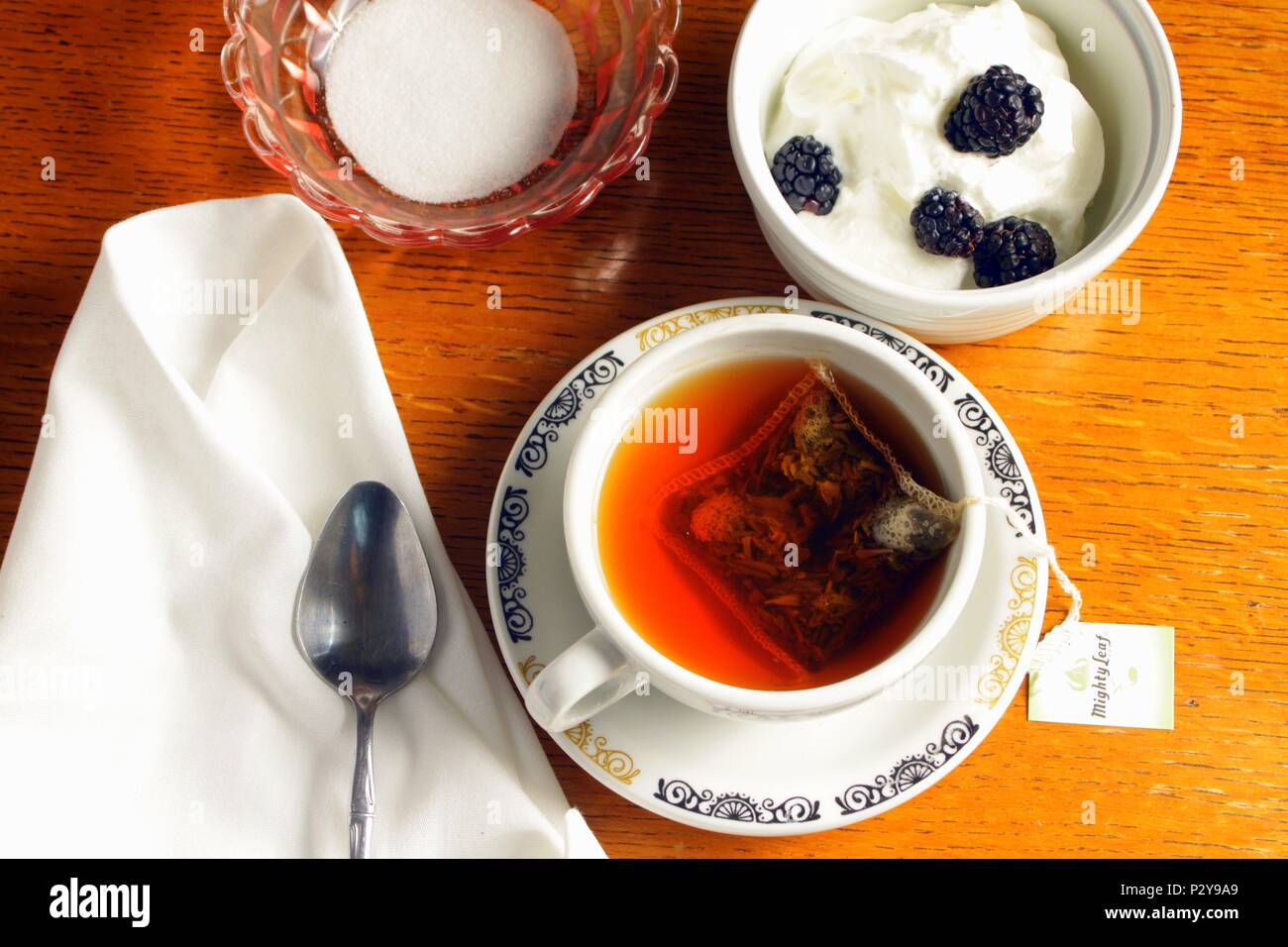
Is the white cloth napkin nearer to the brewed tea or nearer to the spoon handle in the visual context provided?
the spoon handle

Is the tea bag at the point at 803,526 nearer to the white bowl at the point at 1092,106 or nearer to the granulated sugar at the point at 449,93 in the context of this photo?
the white bowl at the point at 1092,106

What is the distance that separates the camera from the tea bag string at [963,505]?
107cm

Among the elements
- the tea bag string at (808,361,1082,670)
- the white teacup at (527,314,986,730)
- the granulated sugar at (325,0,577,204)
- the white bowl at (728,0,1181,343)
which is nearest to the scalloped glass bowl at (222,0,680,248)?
the granulated sugar at (325,0,577,204)

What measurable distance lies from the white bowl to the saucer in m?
0.07

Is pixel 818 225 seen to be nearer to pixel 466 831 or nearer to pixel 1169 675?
pixel 1169 675

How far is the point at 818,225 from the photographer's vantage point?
47.9 inches

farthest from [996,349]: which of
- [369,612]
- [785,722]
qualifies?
[369,612]

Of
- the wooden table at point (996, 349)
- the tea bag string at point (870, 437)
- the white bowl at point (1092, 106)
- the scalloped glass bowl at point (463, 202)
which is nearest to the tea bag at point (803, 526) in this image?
the tea bag string at point (870, 437)

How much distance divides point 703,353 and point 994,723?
19.4 inches

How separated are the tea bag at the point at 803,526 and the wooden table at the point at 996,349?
23cm

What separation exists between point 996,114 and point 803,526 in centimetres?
48

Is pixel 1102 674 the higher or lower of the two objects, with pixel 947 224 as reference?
lower

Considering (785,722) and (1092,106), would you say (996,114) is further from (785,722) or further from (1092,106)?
(785,722)

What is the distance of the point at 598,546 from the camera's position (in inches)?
45.2
